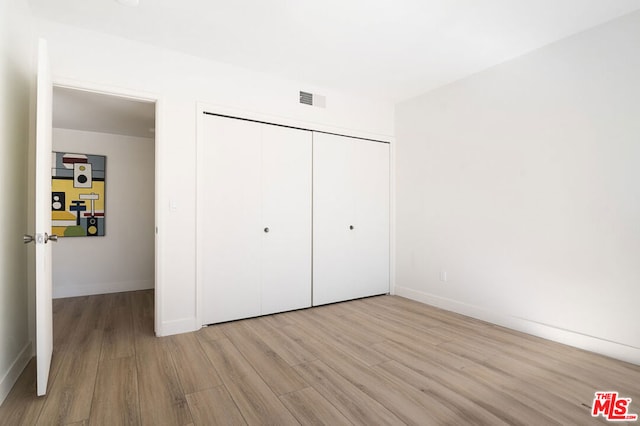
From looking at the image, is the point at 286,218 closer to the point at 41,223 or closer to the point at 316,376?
the point at 316,376

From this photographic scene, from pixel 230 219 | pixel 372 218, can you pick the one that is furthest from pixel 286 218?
pixel 372 218

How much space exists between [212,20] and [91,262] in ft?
12.6

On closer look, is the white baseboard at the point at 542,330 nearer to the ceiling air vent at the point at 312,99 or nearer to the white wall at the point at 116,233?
the ceiling air vent at the point at 312,99

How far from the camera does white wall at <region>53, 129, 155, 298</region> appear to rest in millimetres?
4527

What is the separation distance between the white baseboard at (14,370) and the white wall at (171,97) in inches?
34.5

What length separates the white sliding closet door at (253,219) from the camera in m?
3.22

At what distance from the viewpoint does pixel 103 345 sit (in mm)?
2746

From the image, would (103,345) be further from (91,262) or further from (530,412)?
(530,412)

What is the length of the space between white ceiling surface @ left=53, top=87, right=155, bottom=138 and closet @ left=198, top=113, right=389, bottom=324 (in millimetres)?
1013

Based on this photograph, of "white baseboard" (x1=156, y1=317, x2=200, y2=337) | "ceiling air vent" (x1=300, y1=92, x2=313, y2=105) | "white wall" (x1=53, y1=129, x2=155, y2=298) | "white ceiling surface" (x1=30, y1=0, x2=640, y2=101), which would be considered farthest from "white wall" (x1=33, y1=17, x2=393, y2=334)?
"white wall" (x1=53, y1=129, x2=155, y2=298)

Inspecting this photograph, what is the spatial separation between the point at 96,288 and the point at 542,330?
5.42 meters

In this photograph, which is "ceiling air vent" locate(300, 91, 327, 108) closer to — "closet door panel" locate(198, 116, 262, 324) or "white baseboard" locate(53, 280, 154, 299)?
"closet door panel" locate(198, 116, 262, 324)

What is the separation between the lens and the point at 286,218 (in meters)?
3.67

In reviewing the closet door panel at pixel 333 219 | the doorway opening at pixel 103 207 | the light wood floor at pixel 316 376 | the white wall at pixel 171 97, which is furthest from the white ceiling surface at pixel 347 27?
the light wood floor at pixel 316 376
